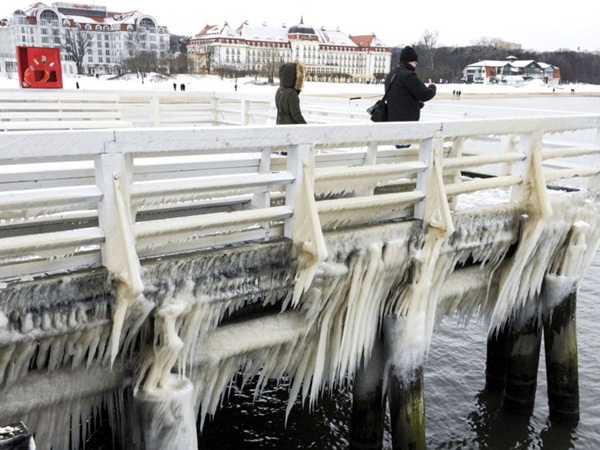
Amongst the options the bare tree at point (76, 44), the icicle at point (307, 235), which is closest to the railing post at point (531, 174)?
the icicle at point (307, 235)

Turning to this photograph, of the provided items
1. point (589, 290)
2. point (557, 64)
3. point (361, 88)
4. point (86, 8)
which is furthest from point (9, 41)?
point (589, 290)

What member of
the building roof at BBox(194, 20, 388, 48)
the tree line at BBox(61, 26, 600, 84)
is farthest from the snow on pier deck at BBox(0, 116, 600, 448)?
the building roof at BBox(194, 20, 388, 48)

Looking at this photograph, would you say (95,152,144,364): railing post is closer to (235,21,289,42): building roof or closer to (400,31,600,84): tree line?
(400,31,600,84): tree line

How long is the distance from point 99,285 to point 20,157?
98cm

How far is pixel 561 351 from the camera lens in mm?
8117

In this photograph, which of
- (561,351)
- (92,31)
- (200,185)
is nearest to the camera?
(200,185)

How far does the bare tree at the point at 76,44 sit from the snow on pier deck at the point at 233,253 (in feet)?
380

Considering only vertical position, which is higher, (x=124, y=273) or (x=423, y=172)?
(x=423, y=172)

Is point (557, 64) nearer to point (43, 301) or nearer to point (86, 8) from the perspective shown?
point (86, 8)

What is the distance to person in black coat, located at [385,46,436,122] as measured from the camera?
8.01 metres

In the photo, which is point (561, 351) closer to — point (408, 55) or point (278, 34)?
point (408, 55)

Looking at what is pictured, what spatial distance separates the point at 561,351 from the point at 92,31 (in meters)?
157

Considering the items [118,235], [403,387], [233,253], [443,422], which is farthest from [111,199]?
[443,422]

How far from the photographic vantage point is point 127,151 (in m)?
4.36
